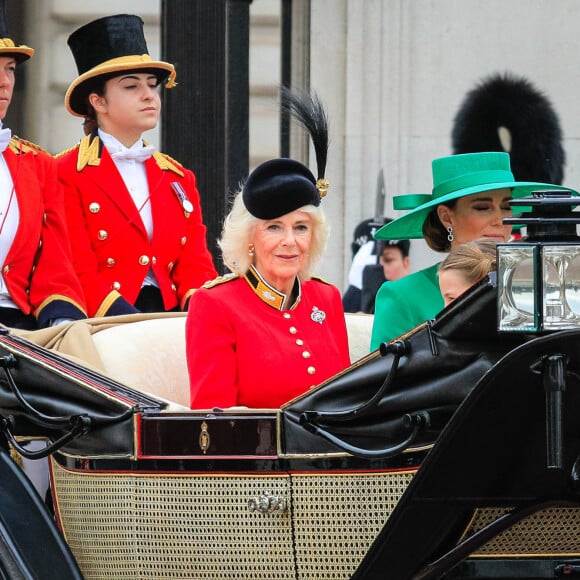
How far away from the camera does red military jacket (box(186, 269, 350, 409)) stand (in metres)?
3.79

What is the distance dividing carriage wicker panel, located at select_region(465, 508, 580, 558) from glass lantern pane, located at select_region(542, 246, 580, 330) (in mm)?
466

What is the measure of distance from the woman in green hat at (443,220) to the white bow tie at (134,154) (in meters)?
0.86

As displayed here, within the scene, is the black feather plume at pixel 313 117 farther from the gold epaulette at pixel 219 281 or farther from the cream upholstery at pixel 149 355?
the cream upholstery at pixel 149 355

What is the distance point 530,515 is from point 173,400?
155 centimetres

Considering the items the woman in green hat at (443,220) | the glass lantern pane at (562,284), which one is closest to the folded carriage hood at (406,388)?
the glass lantern pane at (562,284)

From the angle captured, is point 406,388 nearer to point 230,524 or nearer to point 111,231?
point 230,524

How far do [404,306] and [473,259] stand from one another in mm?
337

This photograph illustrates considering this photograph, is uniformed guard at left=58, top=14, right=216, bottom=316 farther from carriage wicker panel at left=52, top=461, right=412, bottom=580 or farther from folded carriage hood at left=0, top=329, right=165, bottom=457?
carriage wicker panel at left=52, top=461, right=412, bottom=580

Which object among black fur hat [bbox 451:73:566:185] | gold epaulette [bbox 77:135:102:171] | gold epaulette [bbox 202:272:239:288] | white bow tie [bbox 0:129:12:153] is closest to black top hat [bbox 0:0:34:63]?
white bow tie [bbox 0:129:12:153]

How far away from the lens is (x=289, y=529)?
3223 millimetres

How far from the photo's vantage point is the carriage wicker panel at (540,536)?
3.03 meters

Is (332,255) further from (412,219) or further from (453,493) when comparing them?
(453,493)

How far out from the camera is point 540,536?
120 inches

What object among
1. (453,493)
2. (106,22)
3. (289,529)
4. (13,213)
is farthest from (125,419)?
(106,22)
